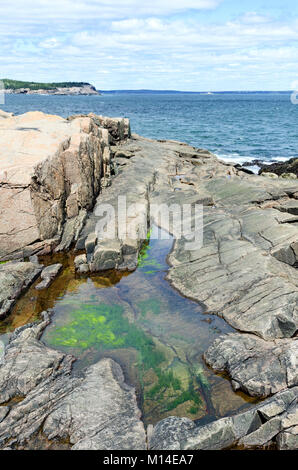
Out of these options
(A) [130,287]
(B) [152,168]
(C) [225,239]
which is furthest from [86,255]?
(B) [152,168]

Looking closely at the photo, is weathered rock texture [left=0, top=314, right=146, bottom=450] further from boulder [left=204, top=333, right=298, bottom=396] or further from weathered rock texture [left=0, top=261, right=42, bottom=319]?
weathered rock texture [left=0, top=261, right=42, bottom=319]

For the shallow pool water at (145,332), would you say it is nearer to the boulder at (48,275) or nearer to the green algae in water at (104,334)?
the green algae in water at (104,334)

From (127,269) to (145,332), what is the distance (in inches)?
203

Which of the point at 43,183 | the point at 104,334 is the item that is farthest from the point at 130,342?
the point at 43,183

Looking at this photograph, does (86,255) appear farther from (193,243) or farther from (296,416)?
(296,416)

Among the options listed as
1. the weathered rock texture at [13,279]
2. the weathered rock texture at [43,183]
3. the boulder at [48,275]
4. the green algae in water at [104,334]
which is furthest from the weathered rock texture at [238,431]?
the weathered rock texture at [43,183]

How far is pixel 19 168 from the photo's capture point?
786 inches

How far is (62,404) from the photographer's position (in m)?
10.6

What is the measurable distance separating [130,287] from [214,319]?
4.37 meters

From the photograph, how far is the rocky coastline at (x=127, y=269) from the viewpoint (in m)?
9.88

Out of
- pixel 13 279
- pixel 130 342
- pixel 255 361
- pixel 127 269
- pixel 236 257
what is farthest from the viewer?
pixel 127 269

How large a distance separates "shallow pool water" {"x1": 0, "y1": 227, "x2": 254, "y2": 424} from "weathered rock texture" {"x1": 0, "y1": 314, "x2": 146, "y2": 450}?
26.8 inches

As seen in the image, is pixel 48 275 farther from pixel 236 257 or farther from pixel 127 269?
pixel 236 257

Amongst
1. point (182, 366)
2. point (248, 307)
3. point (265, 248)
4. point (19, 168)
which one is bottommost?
point (182, 366)
